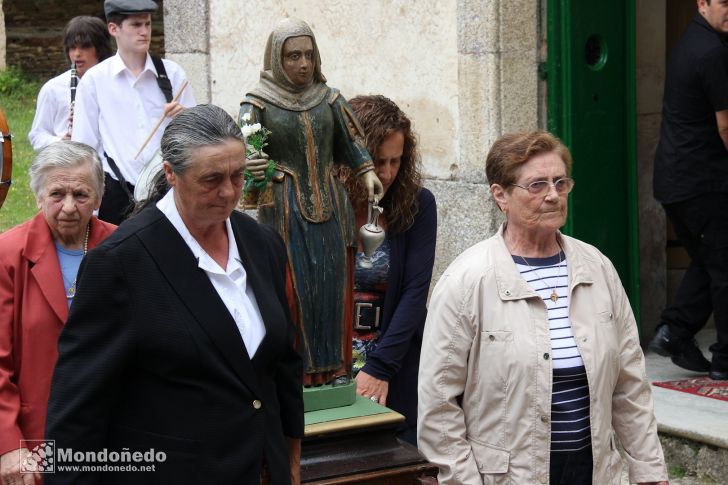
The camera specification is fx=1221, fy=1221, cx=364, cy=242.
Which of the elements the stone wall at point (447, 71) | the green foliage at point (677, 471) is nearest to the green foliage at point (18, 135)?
the stone wall at point (447, 71)

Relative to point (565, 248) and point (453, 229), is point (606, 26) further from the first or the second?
point (565, 248)

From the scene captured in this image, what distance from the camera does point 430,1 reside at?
6996mm

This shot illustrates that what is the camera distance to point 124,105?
653 centimetres

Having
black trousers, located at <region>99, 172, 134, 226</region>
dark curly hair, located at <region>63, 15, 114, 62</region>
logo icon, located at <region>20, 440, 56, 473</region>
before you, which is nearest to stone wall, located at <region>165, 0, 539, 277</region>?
dark curly hair, located at <region>63, 15, 114, 62</region>

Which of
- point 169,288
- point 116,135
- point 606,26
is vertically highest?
point 606,26

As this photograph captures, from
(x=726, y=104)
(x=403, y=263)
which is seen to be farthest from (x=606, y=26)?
(x=403, y=263)

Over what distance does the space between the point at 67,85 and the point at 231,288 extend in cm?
489

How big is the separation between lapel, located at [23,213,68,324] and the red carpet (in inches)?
132

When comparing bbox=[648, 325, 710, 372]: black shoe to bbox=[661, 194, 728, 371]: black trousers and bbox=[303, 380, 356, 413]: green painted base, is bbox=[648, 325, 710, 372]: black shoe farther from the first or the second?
bbox=[303, 380, 356, 413]: green painted base

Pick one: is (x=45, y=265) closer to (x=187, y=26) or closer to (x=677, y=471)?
(x=677, y=471)

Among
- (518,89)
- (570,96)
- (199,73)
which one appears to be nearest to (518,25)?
(518,89)

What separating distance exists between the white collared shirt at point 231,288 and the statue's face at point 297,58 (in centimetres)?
106

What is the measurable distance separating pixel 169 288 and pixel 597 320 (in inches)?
53.5

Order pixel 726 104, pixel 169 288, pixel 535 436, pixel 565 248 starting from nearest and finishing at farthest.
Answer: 1. pixel 169 288
2. pixel 535 436
3. pixel 565 248
4. pixel 726 104
